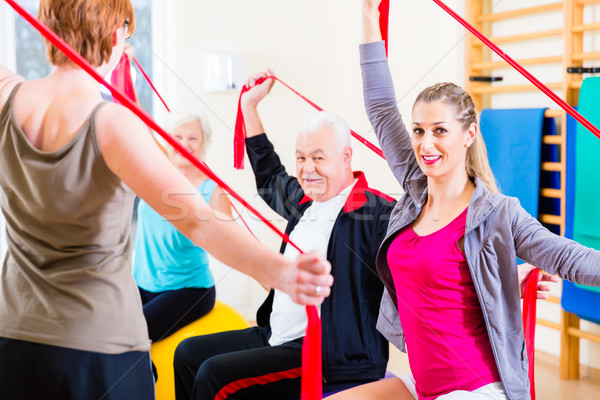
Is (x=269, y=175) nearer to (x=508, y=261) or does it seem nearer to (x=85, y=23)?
(x=508, y=261)

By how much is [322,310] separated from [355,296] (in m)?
0.10

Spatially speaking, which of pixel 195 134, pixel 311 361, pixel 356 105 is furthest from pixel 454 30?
pixel 311 361

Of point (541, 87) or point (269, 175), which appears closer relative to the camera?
point (541, 87)

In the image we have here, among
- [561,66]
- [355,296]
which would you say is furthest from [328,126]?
[561,66]

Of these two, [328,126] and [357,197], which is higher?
[328,126]

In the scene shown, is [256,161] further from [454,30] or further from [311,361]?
[454,30]

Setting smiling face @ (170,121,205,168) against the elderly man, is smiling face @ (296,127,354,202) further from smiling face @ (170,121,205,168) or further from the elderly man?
smiling face @ (170,121,205,168)

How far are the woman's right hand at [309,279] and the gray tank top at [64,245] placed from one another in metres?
0.28

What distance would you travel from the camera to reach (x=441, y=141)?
57.0 inches

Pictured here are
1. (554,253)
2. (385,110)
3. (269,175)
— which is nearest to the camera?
(554,253)

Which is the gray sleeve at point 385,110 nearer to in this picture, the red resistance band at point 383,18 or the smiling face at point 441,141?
the red resistance band at point 383,18

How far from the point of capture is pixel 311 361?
3.93 ft

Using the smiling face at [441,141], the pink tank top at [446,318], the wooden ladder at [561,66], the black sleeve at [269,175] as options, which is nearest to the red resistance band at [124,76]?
the black sleeve at [269,175]

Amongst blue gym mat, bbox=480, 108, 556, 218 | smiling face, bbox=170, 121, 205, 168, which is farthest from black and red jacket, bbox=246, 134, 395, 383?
blue gym mat, bbox=480, 108, 556, 218
